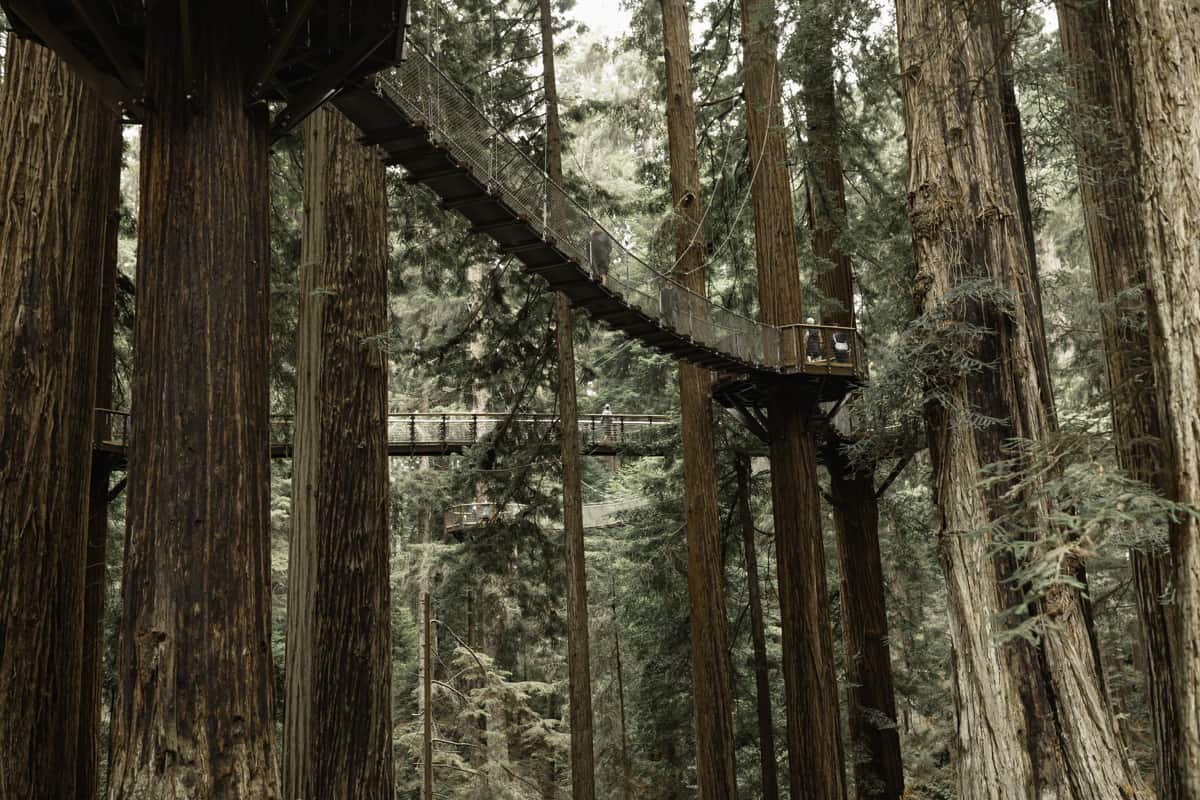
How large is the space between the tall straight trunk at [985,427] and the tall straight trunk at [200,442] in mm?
2884

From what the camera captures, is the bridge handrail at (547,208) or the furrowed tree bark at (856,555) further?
the furrowed tree bark at (856,555)

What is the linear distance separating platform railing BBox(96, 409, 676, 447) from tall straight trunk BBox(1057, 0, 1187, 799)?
7.02 metres

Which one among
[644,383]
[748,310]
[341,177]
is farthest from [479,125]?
[644,383]

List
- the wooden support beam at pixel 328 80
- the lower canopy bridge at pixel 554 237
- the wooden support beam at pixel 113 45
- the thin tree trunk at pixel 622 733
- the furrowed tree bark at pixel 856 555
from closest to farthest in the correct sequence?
the wooden support beam at pixel 113 45
the wooden support beam at pixel 328 80
the lower canopy bridge at pixel 554 237
the furrowed tree bark at pixel 856 555
the thin tree trunk at pixel 622 733

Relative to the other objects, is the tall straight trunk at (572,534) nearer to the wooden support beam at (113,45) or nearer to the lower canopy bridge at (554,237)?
the lower canopy bridge at (554,237)

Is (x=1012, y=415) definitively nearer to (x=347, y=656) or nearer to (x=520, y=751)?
(x=347, y=656)

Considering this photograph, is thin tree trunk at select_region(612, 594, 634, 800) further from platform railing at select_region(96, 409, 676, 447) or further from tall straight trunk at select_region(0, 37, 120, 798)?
tall straight trunk at select_region(0, 37, 120, 798)

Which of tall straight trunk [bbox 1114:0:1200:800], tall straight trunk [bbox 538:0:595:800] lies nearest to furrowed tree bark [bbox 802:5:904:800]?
tall straight trunk [bbox 538:0:595:800]

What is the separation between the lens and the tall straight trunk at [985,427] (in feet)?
12.7

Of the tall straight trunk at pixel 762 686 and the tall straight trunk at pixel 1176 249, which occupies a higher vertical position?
the tall straight trunk at pixel 1176 249

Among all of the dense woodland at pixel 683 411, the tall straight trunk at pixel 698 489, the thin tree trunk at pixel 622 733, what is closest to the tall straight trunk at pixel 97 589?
the dense woodland at pixel 683 411

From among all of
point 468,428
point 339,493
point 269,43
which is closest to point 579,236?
point 339,493

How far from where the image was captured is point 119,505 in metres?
13.2

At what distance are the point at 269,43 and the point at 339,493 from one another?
8.93 feet
